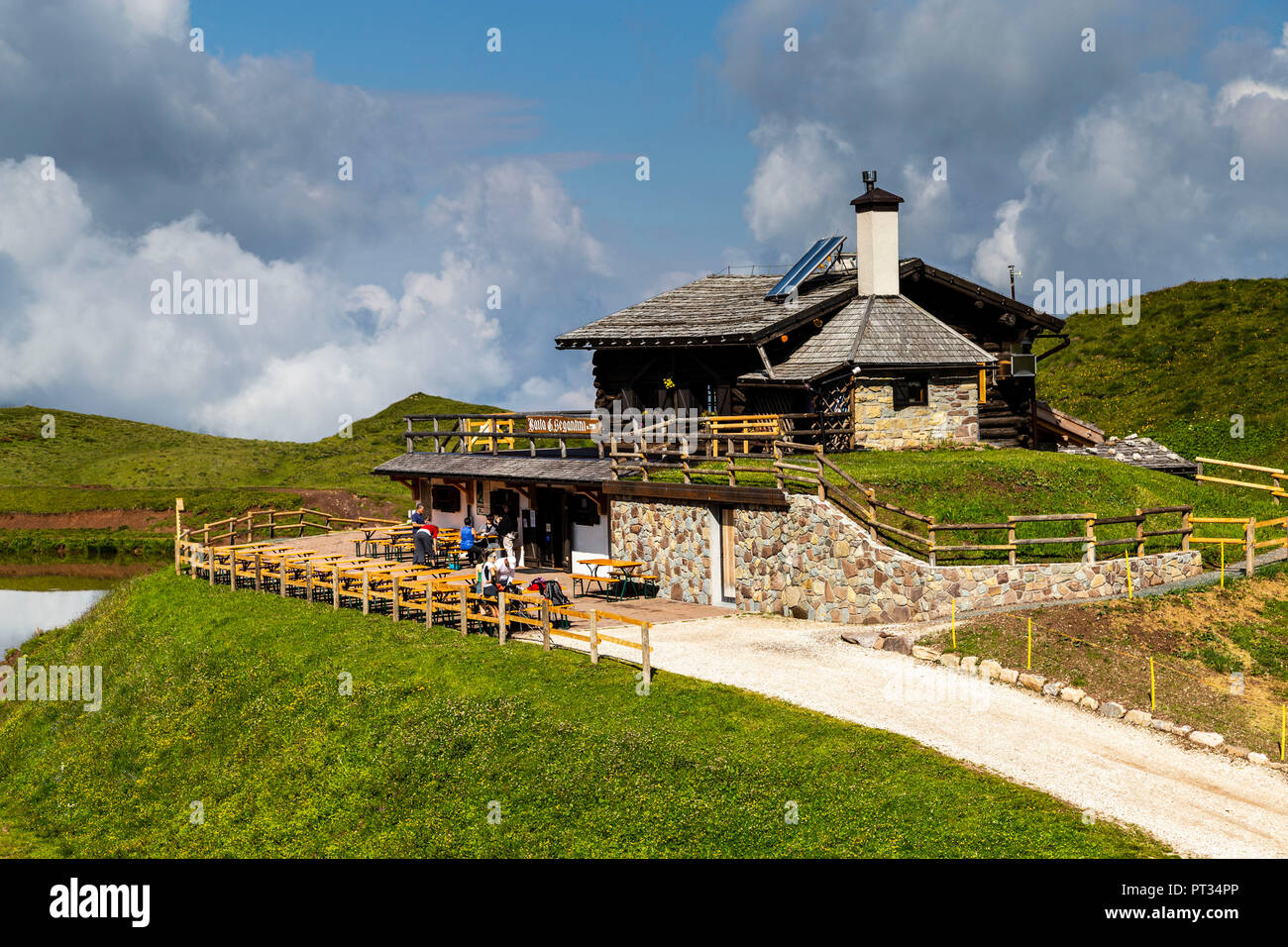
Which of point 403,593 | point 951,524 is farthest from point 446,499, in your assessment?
point 951,524

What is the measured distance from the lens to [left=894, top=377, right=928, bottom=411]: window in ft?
104

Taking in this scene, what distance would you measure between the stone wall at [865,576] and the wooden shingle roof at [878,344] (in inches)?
269

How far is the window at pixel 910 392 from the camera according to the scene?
104ft

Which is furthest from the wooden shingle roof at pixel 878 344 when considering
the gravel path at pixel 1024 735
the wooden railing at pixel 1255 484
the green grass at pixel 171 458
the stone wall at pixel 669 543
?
the green grass at pixel 171 458

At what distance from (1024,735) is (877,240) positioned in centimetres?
2040

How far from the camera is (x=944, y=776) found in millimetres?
15273

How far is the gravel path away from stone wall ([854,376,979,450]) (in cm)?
988

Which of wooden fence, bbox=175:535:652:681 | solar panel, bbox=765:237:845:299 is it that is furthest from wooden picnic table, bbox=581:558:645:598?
solar panel, bbox=765:237:845:299

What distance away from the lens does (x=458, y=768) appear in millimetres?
17750

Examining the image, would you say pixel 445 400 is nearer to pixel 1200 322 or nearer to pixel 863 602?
pixel 1200 322

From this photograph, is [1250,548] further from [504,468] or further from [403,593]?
[403,593]

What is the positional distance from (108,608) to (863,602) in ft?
79.3

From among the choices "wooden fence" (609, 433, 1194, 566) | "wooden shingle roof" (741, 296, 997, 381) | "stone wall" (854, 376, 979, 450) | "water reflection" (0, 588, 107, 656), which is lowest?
"water reflection" (0, 588, 107, 656)

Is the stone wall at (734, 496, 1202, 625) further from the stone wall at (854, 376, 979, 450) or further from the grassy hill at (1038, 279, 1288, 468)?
the grassy hill at (1038, 279, 1288, 468)
